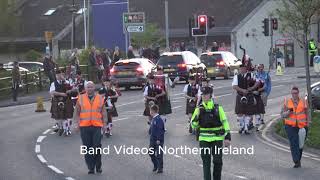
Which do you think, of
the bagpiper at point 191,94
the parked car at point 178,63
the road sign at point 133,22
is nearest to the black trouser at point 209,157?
the bagpiper at point 191,94

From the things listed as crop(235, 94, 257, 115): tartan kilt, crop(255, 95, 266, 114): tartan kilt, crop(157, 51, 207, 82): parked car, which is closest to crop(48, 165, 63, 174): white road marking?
crop(235, 94, 257, 115): tartan kilt

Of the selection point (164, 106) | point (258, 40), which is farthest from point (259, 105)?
point (258, 40)

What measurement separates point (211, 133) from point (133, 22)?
3410 cm

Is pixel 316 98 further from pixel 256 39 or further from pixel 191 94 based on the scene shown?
pixel 256 39

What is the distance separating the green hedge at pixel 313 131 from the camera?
62.2 ft

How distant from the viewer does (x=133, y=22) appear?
46812 millimetres

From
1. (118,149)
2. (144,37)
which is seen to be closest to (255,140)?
(118,149)

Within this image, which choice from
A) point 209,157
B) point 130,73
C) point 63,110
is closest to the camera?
point 209,157

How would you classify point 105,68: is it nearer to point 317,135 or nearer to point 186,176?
point 317,135

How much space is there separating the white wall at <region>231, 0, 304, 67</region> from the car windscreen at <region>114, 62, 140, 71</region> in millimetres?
28385

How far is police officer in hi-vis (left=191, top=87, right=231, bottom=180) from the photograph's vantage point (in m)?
13.1

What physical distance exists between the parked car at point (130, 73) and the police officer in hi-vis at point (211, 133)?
2410 centimetres

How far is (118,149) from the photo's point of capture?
1911 centimetres

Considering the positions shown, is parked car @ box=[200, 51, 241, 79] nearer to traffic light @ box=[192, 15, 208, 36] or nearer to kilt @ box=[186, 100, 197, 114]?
traffic light @ box=[192, 15, 208, 36]
